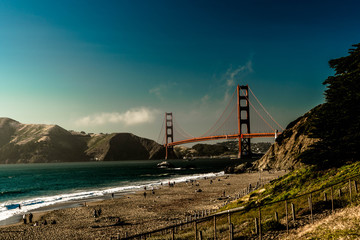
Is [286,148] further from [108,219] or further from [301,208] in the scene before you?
[301,208]

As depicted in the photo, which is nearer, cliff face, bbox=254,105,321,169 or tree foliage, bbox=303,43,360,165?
tree foliage, bbox=303,43,360,165

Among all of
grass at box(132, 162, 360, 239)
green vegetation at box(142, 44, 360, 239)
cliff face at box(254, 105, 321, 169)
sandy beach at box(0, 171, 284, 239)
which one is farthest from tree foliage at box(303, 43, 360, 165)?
cliff face at box(254, 105, 321, 169)

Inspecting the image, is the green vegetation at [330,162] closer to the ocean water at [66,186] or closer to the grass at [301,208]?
the grass at [301,208]

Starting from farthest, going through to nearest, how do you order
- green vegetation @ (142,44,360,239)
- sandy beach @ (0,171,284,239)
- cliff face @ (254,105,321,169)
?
1. cliff face @ (254,105,321,169)
2. sandy beach @ (0,171,284,239)
3. green vegetation @ (142,44,360,239)

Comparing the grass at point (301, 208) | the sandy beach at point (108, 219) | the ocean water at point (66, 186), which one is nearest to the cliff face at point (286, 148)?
the ocean water at point (66, 186)

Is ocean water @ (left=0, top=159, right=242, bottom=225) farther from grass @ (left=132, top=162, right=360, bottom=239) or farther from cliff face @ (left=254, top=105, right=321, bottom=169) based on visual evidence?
grass @ (left=132, top=162, right=360, bottom=239)

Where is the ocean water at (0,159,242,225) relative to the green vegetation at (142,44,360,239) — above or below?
below

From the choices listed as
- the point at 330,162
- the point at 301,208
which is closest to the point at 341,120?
the point at 330,162

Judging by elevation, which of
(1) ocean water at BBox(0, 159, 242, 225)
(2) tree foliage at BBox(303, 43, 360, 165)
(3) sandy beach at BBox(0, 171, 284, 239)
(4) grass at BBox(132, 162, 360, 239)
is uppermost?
(2) tree foliage at BBox(303, 43, 360, 165)
